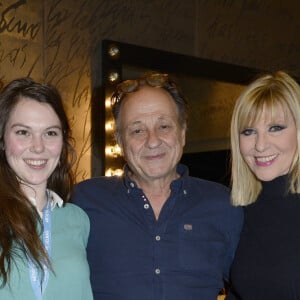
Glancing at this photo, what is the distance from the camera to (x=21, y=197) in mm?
1754

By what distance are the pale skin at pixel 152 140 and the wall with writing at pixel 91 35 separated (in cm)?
130

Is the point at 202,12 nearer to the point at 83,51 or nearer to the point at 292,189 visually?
the point at 83,51

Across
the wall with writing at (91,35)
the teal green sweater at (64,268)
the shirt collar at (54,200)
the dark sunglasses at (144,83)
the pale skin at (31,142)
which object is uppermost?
the wall with writing at (91,35)

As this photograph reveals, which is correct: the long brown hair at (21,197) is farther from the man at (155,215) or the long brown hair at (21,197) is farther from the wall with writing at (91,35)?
the wall with writing at (91,35)

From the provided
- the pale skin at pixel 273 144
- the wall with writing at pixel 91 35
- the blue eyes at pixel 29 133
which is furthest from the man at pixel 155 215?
the wall with writing at pixel 91 35

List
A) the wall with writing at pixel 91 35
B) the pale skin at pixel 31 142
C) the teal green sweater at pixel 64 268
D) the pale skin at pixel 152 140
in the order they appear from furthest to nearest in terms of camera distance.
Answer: the wall with writing at pixel 91 35
the pale skin at pixel 152 140
the pale skin at pixel 31 142
the teal green sweater at pixel 64 268

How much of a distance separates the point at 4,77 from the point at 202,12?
2.02 m

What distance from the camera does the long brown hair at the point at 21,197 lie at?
1.62m

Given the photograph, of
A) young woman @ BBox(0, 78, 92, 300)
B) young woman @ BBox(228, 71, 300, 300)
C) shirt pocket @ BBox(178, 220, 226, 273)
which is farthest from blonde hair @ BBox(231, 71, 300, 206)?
young woman @ BBox(0, 78, 92, 300)

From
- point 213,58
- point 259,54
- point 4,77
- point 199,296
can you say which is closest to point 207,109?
point 213,58

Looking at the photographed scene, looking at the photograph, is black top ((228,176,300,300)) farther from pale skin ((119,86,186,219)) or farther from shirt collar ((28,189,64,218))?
shirt collar ((28,189,64,218))

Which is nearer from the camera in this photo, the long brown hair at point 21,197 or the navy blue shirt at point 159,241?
the long brown hair at point 21,197

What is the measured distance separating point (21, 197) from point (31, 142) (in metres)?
0.18

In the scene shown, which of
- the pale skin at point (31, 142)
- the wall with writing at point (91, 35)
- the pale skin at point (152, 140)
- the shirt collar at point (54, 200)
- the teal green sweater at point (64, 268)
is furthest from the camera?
the wall with writing at point (91, 35)
